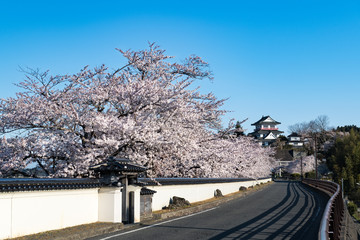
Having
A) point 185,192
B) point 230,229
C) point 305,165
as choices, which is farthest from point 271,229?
point 305,165

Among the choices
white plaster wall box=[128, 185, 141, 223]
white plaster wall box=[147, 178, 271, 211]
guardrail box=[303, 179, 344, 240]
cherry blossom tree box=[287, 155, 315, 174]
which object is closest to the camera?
guardrail box=[303, 179, 344, 240]

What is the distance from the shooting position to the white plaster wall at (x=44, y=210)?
29.9 feet

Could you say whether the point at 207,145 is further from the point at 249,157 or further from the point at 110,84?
→ the point at 249,157

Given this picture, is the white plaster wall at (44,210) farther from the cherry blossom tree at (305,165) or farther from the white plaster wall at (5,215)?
the cherry blossom tree at (305,165)

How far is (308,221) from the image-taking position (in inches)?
570

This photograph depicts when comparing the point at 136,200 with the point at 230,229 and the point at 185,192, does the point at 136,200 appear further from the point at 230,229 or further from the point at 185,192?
the point at 185,192

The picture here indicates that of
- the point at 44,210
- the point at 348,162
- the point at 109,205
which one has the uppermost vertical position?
the point at 44,210

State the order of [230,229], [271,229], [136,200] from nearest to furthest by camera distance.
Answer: [230,229]
[271,229]
[136,200]

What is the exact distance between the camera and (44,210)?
10.3 metres

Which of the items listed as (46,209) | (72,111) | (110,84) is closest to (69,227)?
(46,209)

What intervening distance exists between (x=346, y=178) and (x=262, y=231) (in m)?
54.6

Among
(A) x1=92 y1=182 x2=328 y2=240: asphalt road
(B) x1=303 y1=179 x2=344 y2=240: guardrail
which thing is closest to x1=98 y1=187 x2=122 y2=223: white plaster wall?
(A) x1=92 y1=182 x2=328 y2=240: asphalt road

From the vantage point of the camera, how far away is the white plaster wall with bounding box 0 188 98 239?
29.9ft

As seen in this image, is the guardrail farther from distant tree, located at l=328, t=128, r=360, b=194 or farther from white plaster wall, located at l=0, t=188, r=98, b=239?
distant tree, located at l=328, t=128, r=360, b=194
